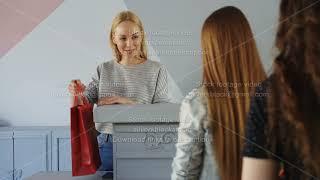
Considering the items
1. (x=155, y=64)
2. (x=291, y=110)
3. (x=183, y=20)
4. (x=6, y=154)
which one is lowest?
(x=6, y=154)

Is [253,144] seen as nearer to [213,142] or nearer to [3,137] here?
[213,142]

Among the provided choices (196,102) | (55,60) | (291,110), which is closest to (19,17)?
(55,60)

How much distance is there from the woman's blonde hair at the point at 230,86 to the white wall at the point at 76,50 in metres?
0.04

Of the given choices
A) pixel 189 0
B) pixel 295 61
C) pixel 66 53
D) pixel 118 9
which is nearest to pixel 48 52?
pixel 66 53

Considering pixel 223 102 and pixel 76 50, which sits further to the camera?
pixel 76 50

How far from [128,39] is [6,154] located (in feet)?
1.43

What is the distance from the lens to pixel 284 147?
62 centimetres

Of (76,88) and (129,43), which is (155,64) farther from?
(76,88)

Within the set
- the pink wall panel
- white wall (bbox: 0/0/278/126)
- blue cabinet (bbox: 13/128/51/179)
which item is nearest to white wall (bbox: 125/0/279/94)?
white wall (bbox: 0/0/278/126)

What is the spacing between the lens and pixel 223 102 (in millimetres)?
963

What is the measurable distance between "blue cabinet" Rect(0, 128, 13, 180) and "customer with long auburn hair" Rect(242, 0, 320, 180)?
0.71m

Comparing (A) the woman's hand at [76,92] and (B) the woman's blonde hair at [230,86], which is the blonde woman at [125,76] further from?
(B) the woman's blonde hair at [230,86]

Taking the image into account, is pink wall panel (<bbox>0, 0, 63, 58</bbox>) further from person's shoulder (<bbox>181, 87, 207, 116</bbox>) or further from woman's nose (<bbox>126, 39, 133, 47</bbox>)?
person's shoulder (<bbox>181, 87, 207, 116</bbox>)

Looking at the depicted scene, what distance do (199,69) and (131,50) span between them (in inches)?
7.0
